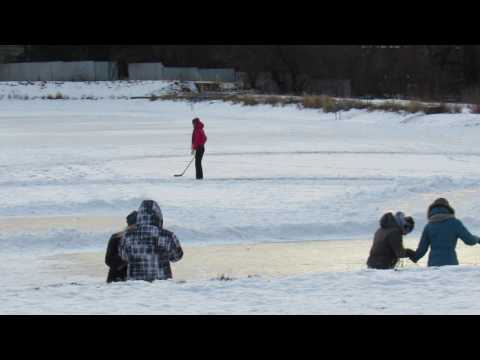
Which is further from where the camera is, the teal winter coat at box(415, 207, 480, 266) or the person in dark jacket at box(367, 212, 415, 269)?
the person in dark jacket at box(367, 212, 415, 269)

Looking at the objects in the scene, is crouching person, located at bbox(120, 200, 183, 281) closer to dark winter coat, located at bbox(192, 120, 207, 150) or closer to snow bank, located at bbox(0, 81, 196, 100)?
dark winter coat, located at bbox(192, 120, 207, 150)

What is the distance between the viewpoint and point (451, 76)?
190 ft

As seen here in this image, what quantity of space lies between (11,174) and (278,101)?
28.0m

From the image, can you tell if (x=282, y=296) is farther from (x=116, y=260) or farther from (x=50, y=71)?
(x=50, y=71)

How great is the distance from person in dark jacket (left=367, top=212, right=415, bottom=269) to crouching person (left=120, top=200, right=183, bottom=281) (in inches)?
82.4

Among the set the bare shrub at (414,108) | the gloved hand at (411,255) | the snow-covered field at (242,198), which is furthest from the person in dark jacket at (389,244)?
the bare shrub at (414,108)

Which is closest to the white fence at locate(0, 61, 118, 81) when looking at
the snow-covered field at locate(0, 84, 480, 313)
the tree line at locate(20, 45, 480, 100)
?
the tree line at locate(20, 45, 480, 100)

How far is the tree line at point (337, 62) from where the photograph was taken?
55984mm

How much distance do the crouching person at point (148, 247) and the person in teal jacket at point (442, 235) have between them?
2.54 metres

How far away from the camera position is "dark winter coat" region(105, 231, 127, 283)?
27.5 ft

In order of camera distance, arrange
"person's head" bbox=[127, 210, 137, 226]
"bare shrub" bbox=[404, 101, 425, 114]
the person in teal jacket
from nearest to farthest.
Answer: "person's head" bbox=[127, 210, 137, 226]
the person in teal jacket
"bare shrub" bbox=[404, 101, 425, 114]

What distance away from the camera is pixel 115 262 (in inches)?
332

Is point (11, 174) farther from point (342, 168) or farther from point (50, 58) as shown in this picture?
point (50, 58)
